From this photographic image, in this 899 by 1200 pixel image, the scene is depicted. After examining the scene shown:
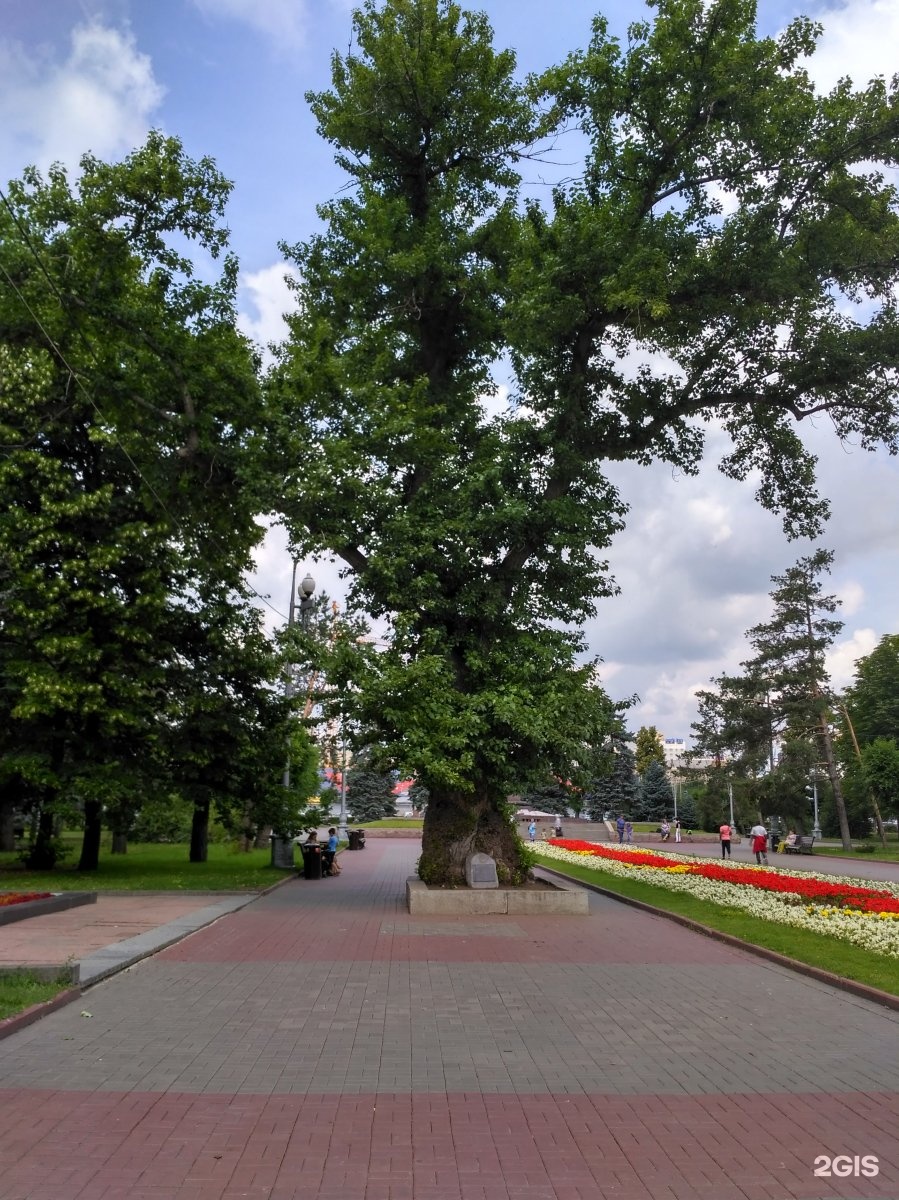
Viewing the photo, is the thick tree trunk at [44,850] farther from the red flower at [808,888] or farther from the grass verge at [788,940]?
the red flower at [808,888]

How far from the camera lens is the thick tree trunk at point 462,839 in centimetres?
1775

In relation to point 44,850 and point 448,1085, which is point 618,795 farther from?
point 448,1085

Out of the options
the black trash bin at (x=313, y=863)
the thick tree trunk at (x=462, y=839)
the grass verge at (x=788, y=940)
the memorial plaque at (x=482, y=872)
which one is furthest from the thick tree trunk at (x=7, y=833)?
the grass verge at (x=788, y=940)

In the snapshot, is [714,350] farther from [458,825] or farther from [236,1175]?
[236,1175]

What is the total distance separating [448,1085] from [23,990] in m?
4.21

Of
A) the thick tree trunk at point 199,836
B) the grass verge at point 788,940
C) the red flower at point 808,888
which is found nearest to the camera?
the grass verge at point 788,940

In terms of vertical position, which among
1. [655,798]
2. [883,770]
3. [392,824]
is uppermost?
[883,770]

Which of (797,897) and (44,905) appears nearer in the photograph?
(44,905)

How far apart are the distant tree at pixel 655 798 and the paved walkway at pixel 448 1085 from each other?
69527mm

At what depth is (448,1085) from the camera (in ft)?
20.4

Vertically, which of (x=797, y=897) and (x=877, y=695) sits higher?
(x=877, y=695)

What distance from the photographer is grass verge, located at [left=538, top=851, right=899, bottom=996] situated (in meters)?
10.2

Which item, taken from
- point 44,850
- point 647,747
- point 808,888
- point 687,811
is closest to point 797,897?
point 808,888

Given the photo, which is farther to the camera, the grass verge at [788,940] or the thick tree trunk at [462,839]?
the thick tree trunk at [462,839]
